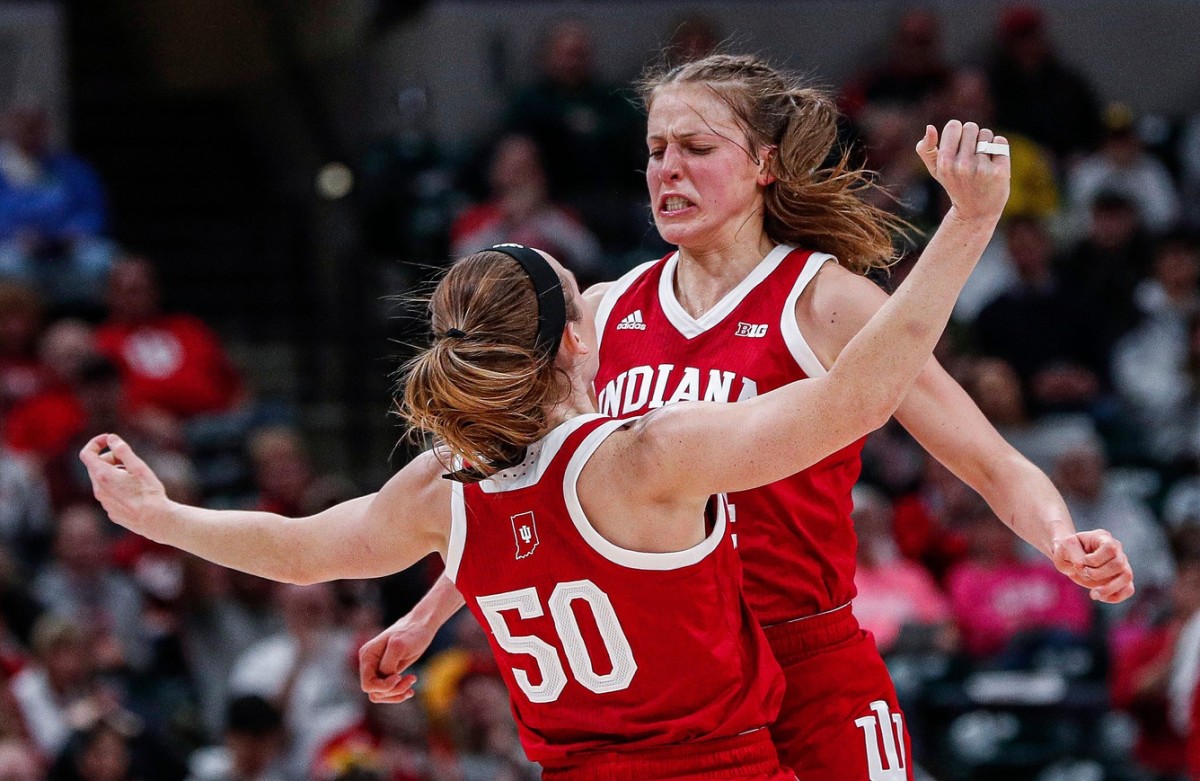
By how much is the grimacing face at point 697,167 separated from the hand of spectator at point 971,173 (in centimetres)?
79

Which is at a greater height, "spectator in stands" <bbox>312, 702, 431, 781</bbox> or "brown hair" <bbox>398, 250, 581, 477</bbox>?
"brown hair" <bbox>398, 250, 581, 477</bbox>

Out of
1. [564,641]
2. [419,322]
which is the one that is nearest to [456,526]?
[564,641]

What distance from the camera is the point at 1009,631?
329 inches

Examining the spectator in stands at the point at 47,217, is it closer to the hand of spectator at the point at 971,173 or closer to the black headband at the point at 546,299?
the black headband at the point at 546,299

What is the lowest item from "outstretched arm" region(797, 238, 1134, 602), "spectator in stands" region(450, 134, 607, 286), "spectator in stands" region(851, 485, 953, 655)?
"spectator in stands" region(851, 485, 953, 655)

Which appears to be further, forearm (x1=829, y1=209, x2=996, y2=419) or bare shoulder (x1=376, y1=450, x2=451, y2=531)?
bare shoulder (x1=376, y1=450, x2=451, y2=531)

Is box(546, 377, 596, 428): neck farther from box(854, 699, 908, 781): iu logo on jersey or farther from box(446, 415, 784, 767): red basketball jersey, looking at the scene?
box(854, 699, 908, 781): iu logo on jersey

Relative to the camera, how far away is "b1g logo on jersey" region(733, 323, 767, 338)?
12.0ft

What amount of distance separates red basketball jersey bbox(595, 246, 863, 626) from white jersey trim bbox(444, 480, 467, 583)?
584mm

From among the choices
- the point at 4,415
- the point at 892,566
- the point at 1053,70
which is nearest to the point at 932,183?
the point at 1053,70

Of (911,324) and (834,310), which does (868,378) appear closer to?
(911,324)

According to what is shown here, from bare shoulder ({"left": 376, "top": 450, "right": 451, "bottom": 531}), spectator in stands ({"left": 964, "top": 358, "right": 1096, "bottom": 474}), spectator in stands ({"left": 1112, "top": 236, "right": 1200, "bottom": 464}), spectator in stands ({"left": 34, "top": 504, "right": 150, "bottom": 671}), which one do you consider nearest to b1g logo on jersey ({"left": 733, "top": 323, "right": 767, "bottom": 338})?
bare shoulder ({"left": 376, "top": 450, "right": 451, "bottom": 531})

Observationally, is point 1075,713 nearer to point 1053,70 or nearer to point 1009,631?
point 1009,631

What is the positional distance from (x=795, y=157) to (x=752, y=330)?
0.41m
